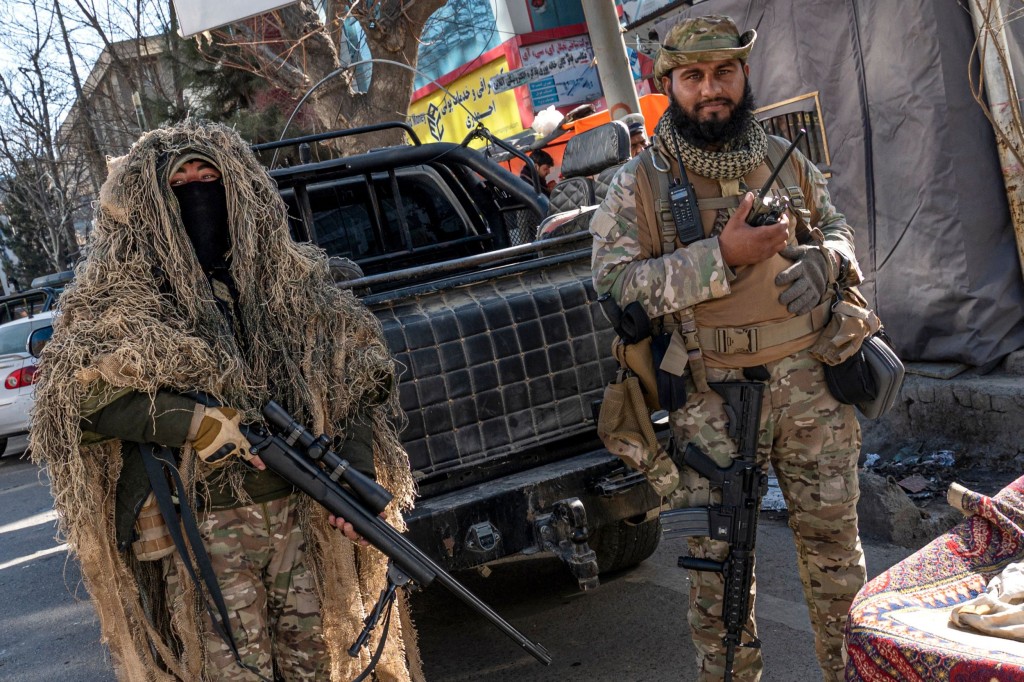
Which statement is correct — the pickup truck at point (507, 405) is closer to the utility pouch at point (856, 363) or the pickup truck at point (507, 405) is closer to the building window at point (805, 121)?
the utility pouch at point (856, 363)

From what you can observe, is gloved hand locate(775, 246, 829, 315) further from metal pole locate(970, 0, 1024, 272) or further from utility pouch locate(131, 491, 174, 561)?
metal pole locate(970, 0, 1024, 272)

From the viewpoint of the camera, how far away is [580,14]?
16.6m

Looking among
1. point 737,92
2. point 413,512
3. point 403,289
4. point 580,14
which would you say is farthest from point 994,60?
point 580,14

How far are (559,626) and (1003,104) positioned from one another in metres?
3.75

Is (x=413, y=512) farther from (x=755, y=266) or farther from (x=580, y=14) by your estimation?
(x=580, y=14)

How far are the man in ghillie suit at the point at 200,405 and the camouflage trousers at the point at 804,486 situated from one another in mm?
973

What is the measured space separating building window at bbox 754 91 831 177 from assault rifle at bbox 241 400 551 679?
4.56 metres

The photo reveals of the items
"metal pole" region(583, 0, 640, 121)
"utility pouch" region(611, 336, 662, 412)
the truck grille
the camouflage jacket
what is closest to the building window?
"metal pole" region(583, 0, 640, 121)

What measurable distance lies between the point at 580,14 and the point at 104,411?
49.9ft

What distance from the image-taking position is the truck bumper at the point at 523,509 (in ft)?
11.1

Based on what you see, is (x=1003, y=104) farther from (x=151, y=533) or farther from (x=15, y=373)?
(x=15, y=373)

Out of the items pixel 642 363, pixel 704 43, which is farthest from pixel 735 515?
pixel 704 43

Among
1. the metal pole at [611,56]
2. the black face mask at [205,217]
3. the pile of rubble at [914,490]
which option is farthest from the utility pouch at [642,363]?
the metal pole at [611,56]

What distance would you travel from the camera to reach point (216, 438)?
104 inches
